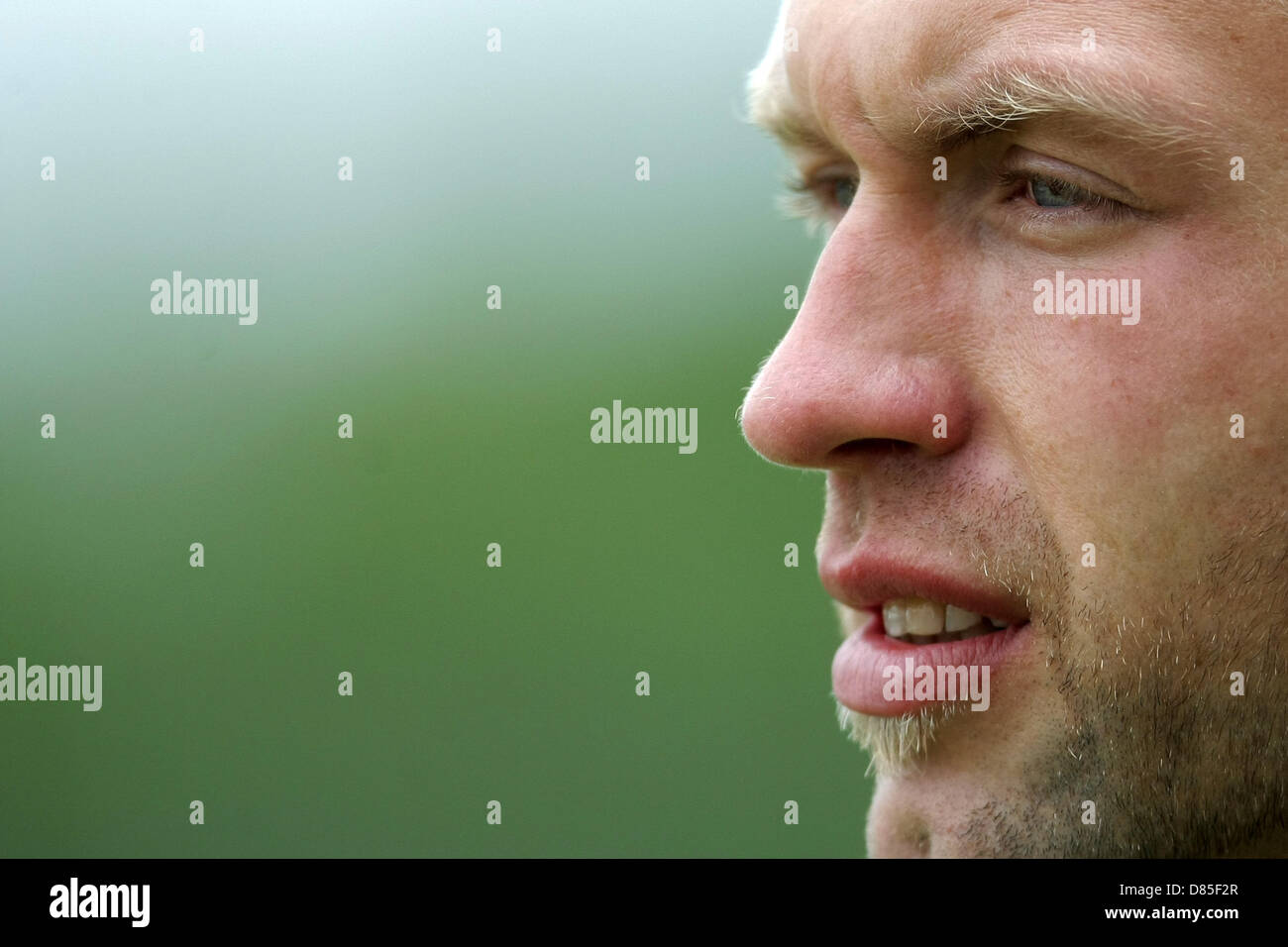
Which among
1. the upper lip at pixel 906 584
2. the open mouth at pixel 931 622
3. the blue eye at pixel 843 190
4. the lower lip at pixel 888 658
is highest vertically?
the blue eye at pixel 843 190

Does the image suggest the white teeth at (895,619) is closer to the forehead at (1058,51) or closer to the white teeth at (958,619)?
the white teeth at (958,619)

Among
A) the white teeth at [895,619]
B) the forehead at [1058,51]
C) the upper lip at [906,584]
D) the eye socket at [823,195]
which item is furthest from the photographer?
the eye socket at [823,195]

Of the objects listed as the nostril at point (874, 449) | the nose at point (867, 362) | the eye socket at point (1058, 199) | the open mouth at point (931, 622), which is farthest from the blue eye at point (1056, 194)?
the open mouth at point (931, 622)

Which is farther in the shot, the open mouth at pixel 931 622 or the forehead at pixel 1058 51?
the open mouth at pixel 931 622

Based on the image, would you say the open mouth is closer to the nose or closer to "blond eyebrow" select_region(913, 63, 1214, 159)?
the nose

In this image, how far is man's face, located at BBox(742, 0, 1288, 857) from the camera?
3.15 ft

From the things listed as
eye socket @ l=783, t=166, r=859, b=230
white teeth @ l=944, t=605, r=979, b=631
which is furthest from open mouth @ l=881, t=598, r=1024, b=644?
eye socket @ l=783, t=166, r=859, b=230

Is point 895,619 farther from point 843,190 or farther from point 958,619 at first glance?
point 843,190

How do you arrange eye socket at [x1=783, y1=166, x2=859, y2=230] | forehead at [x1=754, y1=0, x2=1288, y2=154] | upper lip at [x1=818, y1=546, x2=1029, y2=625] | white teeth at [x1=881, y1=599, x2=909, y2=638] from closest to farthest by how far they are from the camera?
forehead at [x1=754, y1=0, x2=1288, y2=154], upper lip at [x1=818, y1=546, x2=1029, y2=625], white teeth at [x1=881, y1=599, x2=909, y2=638], eye socket at [x1=783, y1=166, x2=859, y2=230]

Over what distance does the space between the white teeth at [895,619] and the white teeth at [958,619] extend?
0.15 ft

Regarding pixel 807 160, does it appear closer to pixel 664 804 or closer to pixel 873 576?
pixel 873 576

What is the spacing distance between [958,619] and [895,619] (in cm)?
7

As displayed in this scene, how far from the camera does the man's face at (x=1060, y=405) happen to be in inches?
37.8

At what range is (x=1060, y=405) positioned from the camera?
103 cm
